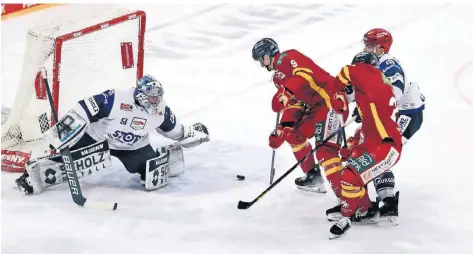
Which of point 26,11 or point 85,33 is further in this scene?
point 26,11

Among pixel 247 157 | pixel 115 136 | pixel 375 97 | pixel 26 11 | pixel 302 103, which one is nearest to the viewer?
pixel 375 97

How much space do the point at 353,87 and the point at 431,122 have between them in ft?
6.00

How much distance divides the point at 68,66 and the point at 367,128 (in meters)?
1.87

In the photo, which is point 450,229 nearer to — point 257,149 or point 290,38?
point 257,149

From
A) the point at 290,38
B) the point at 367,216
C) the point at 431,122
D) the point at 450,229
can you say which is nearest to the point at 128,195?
the point at 367,216

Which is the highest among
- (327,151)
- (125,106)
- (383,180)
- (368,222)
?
(125,106)

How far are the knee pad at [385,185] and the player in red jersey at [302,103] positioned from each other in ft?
0.70

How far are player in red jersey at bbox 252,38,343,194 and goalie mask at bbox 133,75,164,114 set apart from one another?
55 cm

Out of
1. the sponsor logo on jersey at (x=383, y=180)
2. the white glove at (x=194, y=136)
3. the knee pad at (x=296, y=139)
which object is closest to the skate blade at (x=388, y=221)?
the sponsor logo on jersey at (x=383, y=180)

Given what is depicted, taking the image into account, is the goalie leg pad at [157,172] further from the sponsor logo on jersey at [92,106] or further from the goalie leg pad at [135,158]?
the sponsor logo on jersey at [92,106]

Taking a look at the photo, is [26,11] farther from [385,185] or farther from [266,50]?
[385,185]

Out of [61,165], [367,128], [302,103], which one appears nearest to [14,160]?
[61,165]

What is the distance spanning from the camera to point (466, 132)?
5.43 m

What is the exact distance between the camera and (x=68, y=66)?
15.8ft
